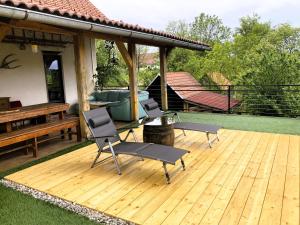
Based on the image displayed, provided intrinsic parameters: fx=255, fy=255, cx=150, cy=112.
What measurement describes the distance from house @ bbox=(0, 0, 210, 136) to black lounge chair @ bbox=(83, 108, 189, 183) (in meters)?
1.32

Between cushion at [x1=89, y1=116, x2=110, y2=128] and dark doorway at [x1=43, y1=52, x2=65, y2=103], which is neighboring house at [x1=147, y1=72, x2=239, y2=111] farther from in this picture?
cushion at [x1=89, y1=116, x2=110, y2=128]

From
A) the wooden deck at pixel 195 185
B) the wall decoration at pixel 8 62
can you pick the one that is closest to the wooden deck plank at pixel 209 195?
the wooden deck at pixel 195 185

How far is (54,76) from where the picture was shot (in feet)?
28.9

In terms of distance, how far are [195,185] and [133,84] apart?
431cm

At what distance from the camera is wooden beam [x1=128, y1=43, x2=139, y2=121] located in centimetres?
700

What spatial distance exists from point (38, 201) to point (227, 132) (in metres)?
4.28

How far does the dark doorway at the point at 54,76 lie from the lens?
8516 millimetres

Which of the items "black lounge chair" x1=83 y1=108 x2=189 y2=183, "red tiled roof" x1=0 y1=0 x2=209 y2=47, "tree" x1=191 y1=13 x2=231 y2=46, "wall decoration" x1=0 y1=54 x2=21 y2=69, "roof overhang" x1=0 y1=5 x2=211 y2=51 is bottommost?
"black lounge chair" x1=83 y1=108 x2=189 y2=183

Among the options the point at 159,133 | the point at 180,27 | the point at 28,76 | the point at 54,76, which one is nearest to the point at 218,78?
the point at 180,27

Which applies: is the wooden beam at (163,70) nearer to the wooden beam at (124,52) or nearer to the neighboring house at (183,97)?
the neighboring house at (183,97)

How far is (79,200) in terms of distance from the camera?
3.02 meters

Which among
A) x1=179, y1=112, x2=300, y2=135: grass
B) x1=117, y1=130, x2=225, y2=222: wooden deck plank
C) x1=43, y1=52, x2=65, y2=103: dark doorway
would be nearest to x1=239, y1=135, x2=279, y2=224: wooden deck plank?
x1=117, y1=130, x2=225, y2=222: wooden deck plank

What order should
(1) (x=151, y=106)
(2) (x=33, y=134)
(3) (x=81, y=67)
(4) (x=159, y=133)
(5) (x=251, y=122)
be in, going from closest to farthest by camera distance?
(4) (x=159, y=133)
(2) (x=33, y=134)
(3) (x=81, y=67)
(1) (x=151, y=106)
(5) (x=251, y=122)

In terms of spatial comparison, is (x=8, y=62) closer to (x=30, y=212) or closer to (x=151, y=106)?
(x=151, y=106)
